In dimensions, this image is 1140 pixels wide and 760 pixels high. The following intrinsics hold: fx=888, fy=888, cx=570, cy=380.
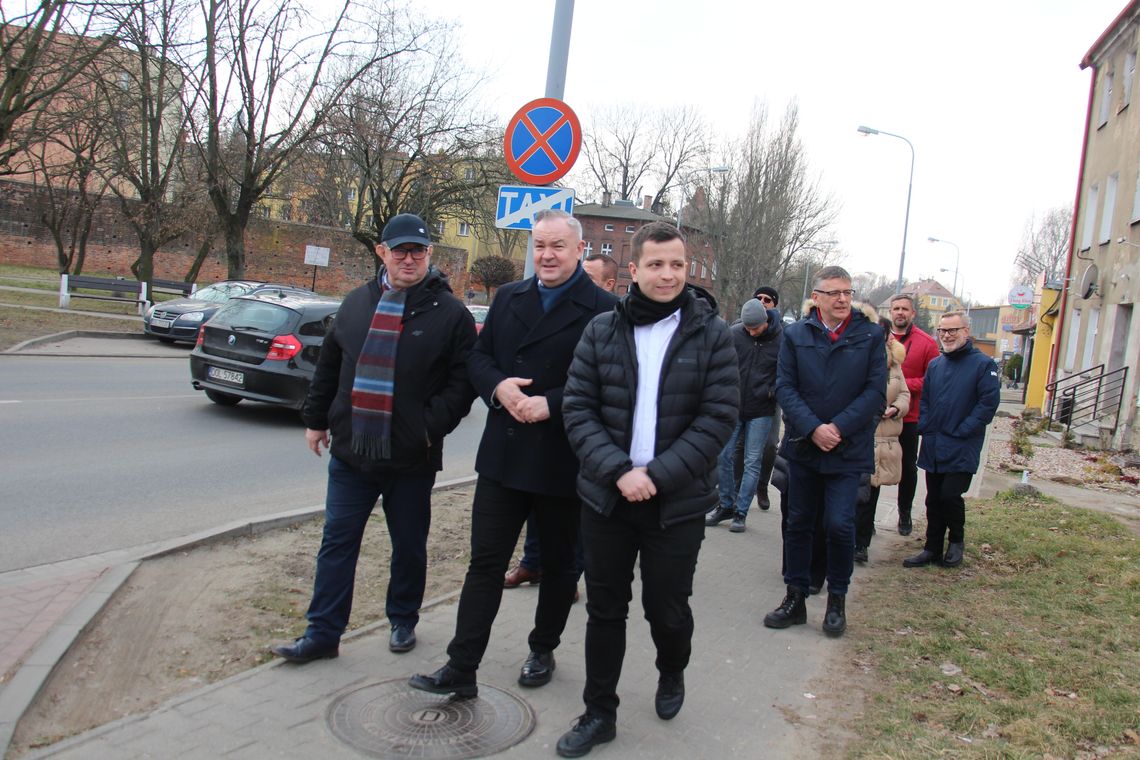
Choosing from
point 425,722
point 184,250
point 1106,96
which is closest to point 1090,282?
point 1106,96

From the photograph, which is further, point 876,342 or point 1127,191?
point 1127,191

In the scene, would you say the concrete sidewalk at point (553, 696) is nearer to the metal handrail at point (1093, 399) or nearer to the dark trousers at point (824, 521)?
the dark trousers at point (824, 521)

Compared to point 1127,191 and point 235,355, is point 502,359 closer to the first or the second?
point 235,355

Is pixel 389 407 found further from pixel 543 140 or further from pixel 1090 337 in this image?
pixel 1090 337

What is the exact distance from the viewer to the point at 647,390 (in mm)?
3451

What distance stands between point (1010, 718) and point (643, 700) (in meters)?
1.55

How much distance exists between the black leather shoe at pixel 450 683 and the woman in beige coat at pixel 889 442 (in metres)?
3.68

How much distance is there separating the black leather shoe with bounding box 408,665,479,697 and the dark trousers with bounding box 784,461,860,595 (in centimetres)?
218

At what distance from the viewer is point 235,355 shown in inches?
450

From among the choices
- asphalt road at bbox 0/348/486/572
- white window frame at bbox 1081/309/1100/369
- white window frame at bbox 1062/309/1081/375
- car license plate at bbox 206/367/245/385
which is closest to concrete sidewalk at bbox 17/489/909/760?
asphalt road at bbox 0/348/486/572

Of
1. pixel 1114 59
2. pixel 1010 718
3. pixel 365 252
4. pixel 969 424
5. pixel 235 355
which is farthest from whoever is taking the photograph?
pixel 365 252

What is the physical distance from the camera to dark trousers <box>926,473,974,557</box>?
6402 mm

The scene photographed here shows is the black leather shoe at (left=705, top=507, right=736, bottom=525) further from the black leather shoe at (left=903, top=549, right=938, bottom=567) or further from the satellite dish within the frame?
the satellite dish

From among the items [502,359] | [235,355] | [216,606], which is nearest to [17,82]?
[235,355]
